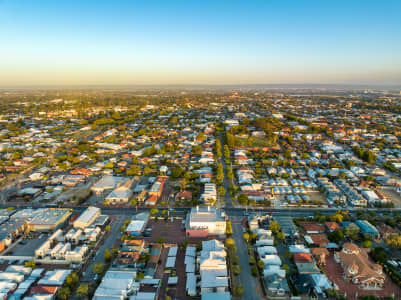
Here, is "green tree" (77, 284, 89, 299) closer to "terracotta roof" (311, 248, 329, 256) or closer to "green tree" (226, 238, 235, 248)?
"green tree" (226, 238, 235, 248)

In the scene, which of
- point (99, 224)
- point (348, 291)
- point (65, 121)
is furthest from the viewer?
point (65, 121)

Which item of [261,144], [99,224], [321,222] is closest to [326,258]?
[321,222]

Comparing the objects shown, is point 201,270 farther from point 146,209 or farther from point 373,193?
point 373,193

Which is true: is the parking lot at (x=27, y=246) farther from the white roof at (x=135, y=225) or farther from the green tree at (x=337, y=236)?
the green tree at (x=337, y=236)

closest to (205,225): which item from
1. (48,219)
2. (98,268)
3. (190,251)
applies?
(190,251)

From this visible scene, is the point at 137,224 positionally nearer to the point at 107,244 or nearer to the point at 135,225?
the point at 135,225

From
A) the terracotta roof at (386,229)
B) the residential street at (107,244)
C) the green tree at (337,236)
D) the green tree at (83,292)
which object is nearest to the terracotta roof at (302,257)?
the green tree at (337,236)
